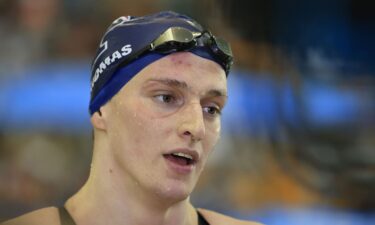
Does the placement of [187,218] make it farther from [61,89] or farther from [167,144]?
[61,89]

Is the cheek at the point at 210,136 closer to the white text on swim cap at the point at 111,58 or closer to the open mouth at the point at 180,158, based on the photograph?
the open mouth at the point at 180,158

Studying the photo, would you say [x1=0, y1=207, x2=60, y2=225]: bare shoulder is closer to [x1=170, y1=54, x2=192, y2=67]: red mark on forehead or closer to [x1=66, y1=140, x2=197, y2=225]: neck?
[x1=66, y1=140, x2=197, y2=225]: neck

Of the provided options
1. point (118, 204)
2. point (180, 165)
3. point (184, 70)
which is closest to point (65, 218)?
point (118, 204)

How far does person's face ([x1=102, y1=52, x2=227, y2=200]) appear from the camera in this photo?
1.21 metres

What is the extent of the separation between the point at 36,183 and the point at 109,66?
1054mm

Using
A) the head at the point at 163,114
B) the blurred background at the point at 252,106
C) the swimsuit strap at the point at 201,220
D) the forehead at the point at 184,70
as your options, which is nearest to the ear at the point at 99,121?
the head at the point at 163,114

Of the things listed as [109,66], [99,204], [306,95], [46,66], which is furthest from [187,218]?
[306,95]

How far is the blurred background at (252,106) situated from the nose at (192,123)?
3.60 ft

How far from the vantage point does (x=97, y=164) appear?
53.0 inches

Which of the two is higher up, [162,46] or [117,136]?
[162,46]

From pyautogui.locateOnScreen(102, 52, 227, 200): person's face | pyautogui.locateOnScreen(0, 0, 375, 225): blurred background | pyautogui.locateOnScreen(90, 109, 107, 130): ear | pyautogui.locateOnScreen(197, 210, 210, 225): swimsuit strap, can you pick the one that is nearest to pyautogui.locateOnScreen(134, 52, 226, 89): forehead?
pyautogui.locateOnScreen(102, 52, 227, 200): person's face

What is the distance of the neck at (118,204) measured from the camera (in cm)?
129

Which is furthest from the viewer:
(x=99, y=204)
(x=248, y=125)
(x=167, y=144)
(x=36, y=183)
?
(x=248, y=125)

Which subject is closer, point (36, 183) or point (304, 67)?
point (36, 183)
